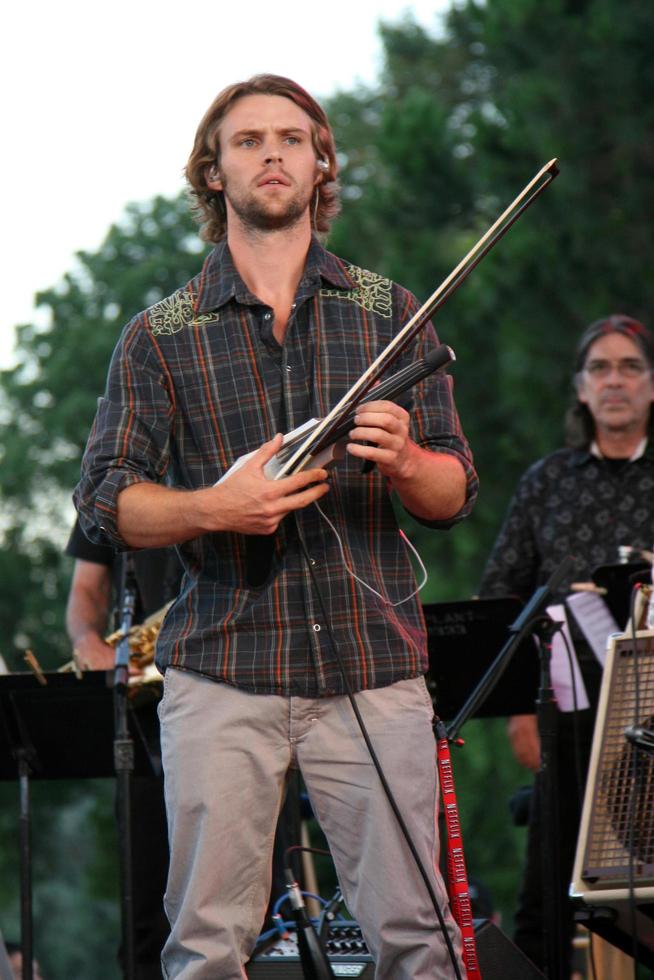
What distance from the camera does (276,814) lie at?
2520 millimetres

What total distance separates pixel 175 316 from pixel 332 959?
1448 millimetres

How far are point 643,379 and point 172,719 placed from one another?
245 centimetres

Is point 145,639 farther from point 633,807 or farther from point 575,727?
point 633,807

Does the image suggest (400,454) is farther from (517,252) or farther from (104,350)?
(104,350)

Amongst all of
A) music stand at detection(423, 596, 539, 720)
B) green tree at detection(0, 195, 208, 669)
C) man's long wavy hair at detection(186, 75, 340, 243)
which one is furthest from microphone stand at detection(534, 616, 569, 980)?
green tree at detection(0, 195, 208, 669)

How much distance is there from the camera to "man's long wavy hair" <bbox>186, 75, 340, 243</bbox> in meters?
2.88

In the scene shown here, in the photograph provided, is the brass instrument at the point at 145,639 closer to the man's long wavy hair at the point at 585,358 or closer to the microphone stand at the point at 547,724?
the microphone stand at the point at 547,724

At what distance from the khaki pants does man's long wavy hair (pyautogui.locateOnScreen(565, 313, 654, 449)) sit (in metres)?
2.13

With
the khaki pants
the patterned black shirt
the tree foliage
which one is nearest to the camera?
the khaki pants

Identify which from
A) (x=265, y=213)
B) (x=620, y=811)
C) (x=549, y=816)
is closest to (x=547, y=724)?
(x=549, y=816)

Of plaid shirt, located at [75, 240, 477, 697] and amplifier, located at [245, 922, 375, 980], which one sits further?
amplifier, located at [245, 922, 375, 980]

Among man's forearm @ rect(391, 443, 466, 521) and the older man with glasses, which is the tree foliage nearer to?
the older man with glasses

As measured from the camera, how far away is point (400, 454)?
96.4 inches

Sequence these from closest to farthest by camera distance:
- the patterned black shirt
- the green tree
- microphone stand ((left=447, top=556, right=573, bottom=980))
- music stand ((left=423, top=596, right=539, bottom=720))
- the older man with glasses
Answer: microphone stand ((left=447, top=556, right=573, bottom=980))
music stand ((left=423, top=596, right=539, bottom=720))
the older man with glasses
the patterned black shirt
the green tree
